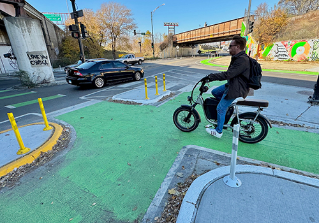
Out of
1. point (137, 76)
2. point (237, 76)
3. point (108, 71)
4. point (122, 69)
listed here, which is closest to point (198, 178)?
point (237, 76)

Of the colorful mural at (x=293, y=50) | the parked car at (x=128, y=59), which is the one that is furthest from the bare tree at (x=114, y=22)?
the colorful mural at (x=293, y=50)

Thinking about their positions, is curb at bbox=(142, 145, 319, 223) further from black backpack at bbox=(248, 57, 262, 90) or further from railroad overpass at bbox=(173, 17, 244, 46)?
railroad overpass at bbox=(173, 17, 244, 46)

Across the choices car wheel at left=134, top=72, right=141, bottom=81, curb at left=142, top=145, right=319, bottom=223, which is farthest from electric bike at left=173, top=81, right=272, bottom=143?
car wheel at left=134, top=72, right=141, bottom=81

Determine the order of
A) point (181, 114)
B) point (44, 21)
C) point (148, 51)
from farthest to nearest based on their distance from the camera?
point (148, 51) → point (44, 21) → point (181, 114)

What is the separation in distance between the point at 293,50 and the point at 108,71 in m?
23.2

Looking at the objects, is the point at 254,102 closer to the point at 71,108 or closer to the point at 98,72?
the point at 71,108

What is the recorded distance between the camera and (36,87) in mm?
11258

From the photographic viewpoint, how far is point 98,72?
10.1m

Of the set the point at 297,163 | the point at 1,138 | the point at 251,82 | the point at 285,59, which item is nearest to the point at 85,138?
the point at 1,138

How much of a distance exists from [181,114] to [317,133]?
3.33m

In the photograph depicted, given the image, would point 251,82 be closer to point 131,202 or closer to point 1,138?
point 131,202

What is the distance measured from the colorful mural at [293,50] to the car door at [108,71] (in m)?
14.9

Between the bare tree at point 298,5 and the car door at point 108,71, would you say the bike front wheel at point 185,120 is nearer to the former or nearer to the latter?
the car door at point 108,71

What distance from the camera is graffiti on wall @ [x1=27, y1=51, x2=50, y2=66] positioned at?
35.5 ft
